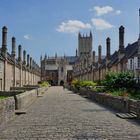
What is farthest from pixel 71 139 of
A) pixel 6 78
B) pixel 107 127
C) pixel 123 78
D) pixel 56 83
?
pixel 56 83

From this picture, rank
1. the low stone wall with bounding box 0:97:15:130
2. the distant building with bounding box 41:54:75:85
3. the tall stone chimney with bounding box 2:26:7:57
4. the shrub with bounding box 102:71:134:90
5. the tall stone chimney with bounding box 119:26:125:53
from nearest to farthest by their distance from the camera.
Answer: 1. the low stone wall with bounding box 0:97:15:130
2. the shrub with bounding box 102:71:134:90
3. the tall stone chimney with bounding box 119:26:125:53
4. the tall stone chimney with bounding box 2:26:7:57
5. the distant building with bounding box 41:54:75:85

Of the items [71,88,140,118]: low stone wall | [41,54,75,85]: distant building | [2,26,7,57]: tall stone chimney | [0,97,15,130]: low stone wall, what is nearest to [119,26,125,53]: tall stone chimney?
[2,26,7,57]: tall stone chimney

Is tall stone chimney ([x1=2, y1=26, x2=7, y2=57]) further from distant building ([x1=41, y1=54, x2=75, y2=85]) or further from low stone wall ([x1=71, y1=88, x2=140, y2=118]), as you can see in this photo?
distant building ([x1=41, y1=54, x2=75, y2=85])

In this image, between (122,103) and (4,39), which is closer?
(122,103)

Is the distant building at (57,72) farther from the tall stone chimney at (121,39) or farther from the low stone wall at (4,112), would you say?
the low stone wall at (4,112)

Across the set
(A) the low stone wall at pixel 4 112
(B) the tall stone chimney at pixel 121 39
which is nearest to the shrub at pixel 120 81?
(A) the low stone wall at pixel 4 112

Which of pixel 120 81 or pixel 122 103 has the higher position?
pixel 120 81

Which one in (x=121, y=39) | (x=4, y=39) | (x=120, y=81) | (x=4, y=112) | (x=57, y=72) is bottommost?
(x=4, y=112)

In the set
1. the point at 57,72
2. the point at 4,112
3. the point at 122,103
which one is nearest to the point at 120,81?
the point at 122,103

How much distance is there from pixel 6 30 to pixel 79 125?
1886 inches

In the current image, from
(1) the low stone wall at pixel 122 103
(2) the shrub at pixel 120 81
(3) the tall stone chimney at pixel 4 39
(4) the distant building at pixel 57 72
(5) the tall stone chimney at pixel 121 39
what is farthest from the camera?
A: (4) the distant building at pixel 57 72

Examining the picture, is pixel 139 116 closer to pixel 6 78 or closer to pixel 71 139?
pixel 71 139

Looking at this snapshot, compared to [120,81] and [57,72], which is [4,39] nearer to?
[120,81]

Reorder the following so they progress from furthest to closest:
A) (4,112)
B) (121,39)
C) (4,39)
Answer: (4,39)
(121,39)
(4,112)
